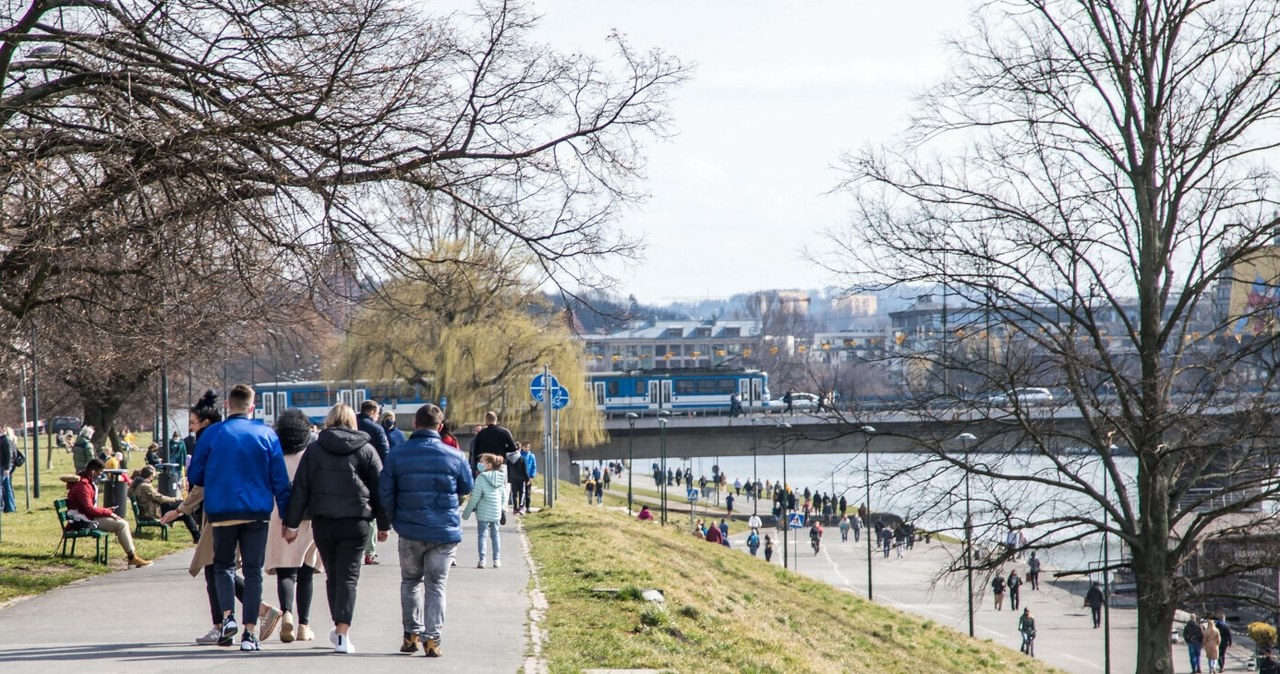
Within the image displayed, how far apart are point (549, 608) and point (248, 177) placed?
467cm

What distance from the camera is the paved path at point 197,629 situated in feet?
Answer: 29.4

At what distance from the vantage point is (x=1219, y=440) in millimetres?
18375

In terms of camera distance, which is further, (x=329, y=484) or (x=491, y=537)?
(x=491, y=537)

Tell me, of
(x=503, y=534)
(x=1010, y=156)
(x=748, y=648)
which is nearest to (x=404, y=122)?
(x=748, y=648)

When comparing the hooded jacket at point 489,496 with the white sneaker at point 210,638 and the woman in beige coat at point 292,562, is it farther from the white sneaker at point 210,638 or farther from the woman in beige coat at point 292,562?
the white sneaker at point 210,638

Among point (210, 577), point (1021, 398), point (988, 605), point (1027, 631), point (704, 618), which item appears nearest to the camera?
point (210, 577)

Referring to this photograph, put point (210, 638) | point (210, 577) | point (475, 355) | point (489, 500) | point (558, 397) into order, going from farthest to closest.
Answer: point (475, 355) < point (558, 397) < point (489, 500) < point (210, 577) < point (210, 638)

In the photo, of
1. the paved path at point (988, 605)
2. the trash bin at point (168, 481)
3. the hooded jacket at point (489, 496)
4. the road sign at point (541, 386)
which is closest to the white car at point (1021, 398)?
the paved path at point (988, 605)

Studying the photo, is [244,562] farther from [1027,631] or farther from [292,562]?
[1027,631]

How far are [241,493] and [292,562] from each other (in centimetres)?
67

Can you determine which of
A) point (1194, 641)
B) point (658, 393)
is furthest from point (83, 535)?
point (658, 393)

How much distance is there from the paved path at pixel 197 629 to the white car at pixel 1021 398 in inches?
308

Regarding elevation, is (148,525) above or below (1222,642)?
above

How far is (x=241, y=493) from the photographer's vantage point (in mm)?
9328
